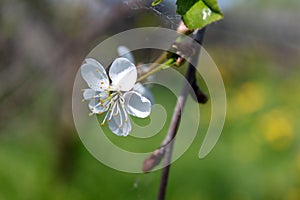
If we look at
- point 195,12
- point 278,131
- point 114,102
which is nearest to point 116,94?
point 114,102

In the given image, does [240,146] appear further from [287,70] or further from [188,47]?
[188,47]

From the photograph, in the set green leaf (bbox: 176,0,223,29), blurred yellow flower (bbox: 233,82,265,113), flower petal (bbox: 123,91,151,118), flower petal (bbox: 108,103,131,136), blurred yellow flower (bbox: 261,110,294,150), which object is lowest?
blurred yellow flower (bbox: 233,82,265,113)

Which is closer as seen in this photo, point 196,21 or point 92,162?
point 196,21

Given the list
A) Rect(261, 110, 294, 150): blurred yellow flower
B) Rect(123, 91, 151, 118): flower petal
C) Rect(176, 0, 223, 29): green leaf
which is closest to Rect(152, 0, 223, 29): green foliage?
Rect(176, 0, 223, 29): green leaf

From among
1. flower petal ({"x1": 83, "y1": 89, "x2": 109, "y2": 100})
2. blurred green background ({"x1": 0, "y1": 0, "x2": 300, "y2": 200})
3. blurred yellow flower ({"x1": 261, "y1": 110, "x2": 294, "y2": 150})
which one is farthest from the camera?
blurred yellow flower ({"x1": 261, "y1": 110, "x2": 294, "y2": 150})

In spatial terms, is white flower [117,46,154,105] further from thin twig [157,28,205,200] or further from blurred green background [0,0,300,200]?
blurred green background [0,0,300,200]

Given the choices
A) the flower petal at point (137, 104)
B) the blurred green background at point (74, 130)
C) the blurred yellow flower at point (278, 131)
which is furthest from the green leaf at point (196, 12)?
the blurred yellow flower at point (278, 131)

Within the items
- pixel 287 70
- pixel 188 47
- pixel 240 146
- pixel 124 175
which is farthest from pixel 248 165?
pixel 188 47

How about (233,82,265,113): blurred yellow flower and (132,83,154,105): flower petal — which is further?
(233,82,265,113): blurred yellow flower
